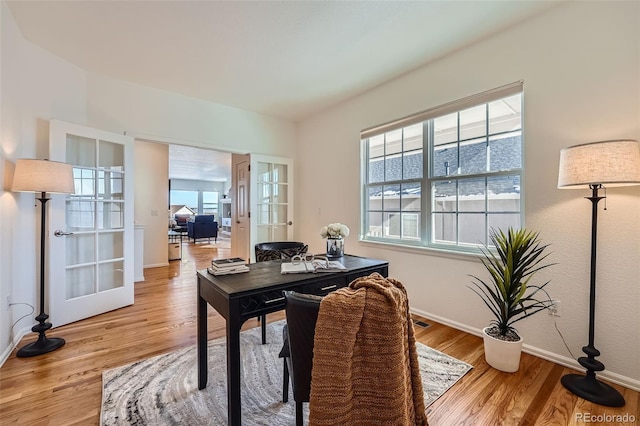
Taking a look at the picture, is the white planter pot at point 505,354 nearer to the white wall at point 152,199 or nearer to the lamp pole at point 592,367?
the lamp pole at point 592,367

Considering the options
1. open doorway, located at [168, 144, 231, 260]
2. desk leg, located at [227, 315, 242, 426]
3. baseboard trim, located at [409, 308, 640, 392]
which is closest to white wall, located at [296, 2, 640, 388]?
baseboard trim, located at [409, 308, 640, 392]

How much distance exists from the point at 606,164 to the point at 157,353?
11.0ft

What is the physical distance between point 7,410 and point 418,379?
2.30 meters

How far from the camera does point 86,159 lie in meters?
3.00

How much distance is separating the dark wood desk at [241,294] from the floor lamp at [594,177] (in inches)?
54.7

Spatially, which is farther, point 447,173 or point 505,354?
point 447,173

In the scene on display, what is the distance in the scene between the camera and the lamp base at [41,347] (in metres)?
2.20

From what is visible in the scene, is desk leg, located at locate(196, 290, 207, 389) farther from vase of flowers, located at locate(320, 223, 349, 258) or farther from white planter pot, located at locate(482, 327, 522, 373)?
white planter pot, located at locate(482, 327, 522, 373)

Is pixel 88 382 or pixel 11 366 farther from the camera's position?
pixel 11 366

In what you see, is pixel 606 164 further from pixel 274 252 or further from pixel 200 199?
pixel 200 199

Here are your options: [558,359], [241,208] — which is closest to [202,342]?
[558,359]

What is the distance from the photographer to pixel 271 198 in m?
4.61

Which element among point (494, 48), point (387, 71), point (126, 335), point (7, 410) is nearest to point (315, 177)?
point (387, 71)

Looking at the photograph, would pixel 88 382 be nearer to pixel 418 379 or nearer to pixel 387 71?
pixel 418 379
